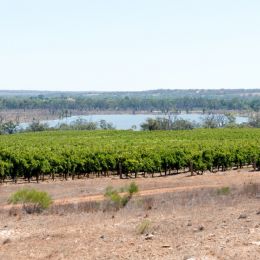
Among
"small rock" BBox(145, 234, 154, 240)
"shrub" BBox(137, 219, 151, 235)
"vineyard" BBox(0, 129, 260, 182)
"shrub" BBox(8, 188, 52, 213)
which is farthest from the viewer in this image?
"vineyard" BBox(0, 129, 260, 182)

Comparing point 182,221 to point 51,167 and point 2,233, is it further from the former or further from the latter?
point 51,167

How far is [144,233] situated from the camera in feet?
48.8

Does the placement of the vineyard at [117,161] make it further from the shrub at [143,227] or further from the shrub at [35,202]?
the shrub at [143,227]

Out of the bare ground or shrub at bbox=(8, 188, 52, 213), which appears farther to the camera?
shrub at bbox=(8, 188, 52, 213)

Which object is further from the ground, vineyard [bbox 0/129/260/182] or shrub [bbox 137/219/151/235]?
shrub [bbox 137/219/151/235]

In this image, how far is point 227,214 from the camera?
16.7 meters

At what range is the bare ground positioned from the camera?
12.9 m

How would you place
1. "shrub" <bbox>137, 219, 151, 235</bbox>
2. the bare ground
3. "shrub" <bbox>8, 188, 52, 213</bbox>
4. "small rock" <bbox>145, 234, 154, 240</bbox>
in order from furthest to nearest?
"shrub" <bbox>8, 188, 52, 213</bbox>
"shrub" <bbox>137, 219, 151, 235</bbox>
"small rock" <bbox>145, 234, 154, 240</bbox>
the bare ground

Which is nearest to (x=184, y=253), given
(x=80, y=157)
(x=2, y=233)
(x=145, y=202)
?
(x=2, y=233)

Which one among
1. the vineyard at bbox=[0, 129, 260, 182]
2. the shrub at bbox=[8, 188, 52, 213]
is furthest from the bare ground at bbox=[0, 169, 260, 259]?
the vineyard at bbox=[0, 129, 260, 182]

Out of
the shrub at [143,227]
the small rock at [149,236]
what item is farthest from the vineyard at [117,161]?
the small rock at [149,236]

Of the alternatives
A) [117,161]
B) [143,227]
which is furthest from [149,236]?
[117,161]

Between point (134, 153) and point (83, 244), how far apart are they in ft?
106

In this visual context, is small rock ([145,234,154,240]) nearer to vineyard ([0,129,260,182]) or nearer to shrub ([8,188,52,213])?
shrub ([8,188,52,213])
